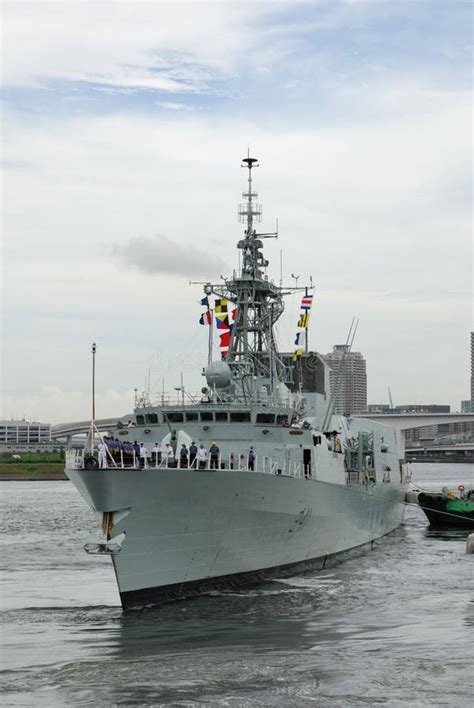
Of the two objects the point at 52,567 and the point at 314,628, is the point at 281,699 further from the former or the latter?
the point at 52,567

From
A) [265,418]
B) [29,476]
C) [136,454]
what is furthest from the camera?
[29,476]

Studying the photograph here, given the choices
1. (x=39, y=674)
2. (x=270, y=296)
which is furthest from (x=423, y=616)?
(x=270, y=296)

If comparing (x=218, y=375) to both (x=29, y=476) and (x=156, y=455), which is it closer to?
(x=156, y=455)

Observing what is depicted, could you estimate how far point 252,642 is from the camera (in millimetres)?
21094

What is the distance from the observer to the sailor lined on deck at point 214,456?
26.1 meters

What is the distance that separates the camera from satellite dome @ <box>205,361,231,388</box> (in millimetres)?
30906

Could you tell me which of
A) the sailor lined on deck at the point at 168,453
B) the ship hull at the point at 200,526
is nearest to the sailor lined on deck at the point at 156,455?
the sailor lined on deck at the point at 168,453

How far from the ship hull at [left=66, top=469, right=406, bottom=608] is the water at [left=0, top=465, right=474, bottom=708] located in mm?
590

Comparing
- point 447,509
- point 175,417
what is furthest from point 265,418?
point 447,509

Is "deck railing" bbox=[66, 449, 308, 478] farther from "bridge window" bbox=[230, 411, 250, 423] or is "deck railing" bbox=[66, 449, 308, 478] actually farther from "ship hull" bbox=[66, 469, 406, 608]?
"bridge window" bbox=[230, 411, 250, 423]

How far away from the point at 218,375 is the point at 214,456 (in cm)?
493

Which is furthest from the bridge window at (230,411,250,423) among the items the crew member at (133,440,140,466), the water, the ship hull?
the crew member at (133,440,140,466)

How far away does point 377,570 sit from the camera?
32.7 m

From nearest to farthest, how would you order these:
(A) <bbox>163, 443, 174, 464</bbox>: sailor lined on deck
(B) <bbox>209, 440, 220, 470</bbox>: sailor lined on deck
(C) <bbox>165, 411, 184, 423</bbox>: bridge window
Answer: (A) <bbox>163, 443, 174, 464</bbox>: sailor lined on deck < (B) <bbox>209, 440, 220, 470</bbox>: sailor lined on deck < (C) <bbox>165, 411, 184, 423</bbox>: bridge window
